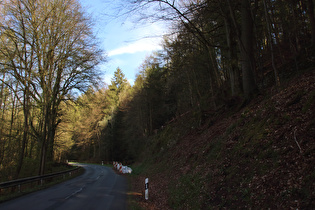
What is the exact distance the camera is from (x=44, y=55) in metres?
17.4

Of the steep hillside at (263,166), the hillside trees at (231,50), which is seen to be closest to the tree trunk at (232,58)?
the hillside trees at (231,50)

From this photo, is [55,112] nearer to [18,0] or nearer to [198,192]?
[18,0]

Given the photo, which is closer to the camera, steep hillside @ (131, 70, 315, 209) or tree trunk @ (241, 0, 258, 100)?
steep hillside @ (131, 70, 315, 209)

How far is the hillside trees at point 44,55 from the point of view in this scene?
52.4ft

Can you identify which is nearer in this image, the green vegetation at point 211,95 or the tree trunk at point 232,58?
the green vegetation at point 211,95

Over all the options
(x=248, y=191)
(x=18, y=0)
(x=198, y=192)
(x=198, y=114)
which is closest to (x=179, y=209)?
(x=198, y=192)

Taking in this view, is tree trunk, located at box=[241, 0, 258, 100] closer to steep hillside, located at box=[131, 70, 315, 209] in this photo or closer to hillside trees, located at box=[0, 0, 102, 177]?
steep hillside, located at box=[131, 70, 315, 209]

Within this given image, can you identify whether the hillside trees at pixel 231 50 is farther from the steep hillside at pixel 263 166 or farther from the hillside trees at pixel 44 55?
the hillside trees at pixel 44 55

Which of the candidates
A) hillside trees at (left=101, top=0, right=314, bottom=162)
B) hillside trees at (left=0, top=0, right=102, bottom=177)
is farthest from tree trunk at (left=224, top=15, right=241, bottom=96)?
hillside trees at (left=0, top=0, right=102, bottom=177)

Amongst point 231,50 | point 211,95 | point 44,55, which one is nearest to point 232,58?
point 231,50

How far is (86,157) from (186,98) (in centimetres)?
5634

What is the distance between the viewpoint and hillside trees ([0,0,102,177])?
52.4 feet

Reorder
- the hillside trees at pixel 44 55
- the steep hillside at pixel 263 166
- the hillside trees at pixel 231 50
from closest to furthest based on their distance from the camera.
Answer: the steep hillside at pixel 263 166
the hillside trees at pixel 231 50
the hillside trees at pixel 44 55

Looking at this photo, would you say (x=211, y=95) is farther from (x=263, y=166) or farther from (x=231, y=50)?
(x=263, y=166)
